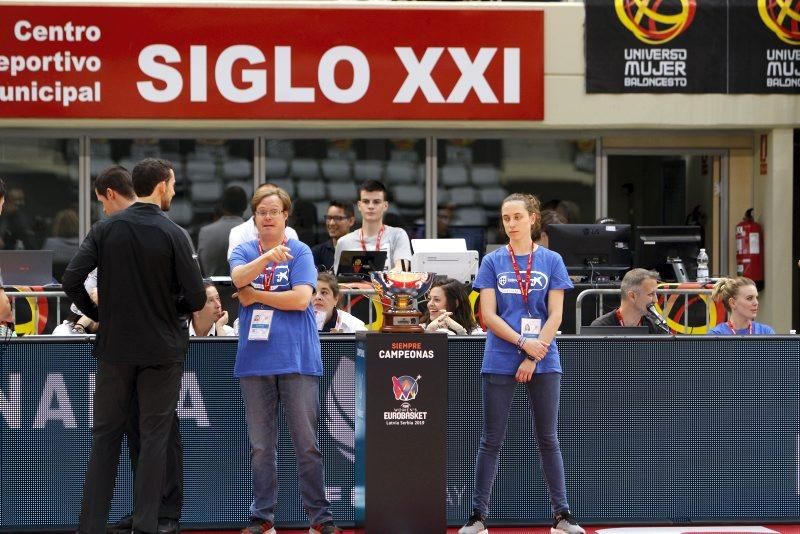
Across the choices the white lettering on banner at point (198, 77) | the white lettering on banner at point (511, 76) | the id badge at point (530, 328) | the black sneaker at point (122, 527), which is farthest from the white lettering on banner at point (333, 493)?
the white lettering on banner at point (511, 76)

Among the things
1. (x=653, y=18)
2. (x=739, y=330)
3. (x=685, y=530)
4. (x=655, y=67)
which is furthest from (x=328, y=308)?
(x=653, y=18)

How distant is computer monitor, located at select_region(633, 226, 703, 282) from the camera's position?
531 inches


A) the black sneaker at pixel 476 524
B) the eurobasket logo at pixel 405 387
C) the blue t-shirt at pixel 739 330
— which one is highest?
the blue t-shirt at pixel 739 330

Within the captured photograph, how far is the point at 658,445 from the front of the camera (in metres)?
8.13

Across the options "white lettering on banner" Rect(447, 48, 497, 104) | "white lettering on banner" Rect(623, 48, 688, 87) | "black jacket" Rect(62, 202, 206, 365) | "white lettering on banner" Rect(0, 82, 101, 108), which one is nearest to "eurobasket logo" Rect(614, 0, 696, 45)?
"white lettering on banner" Rect(623, 48, 688, 87)

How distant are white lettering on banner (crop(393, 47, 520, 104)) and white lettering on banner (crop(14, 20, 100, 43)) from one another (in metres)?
3.38

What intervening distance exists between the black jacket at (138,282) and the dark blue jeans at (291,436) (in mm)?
610

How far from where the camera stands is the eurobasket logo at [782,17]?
576 inches

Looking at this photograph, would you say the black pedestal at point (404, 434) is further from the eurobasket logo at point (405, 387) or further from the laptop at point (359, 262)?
the laptop at point (359, 262)

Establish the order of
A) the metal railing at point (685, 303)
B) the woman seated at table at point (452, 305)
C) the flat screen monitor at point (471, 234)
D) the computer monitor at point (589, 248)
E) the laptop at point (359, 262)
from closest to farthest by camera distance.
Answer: the woman seated at table at point (452, 305) → the metal railing at point (685, 303) → the laptop at point (359, 262) → the computer monitor at point (589, 248) → the flat screen monitor at point (471, 234)

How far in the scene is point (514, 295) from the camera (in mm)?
7602

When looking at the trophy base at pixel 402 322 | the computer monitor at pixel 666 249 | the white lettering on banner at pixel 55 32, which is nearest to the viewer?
the trophy base at pixel 402 322

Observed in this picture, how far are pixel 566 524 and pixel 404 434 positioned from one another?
3.67 ft

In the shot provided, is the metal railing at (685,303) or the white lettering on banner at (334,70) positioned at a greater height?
the white lettering on banner at (334,70)
